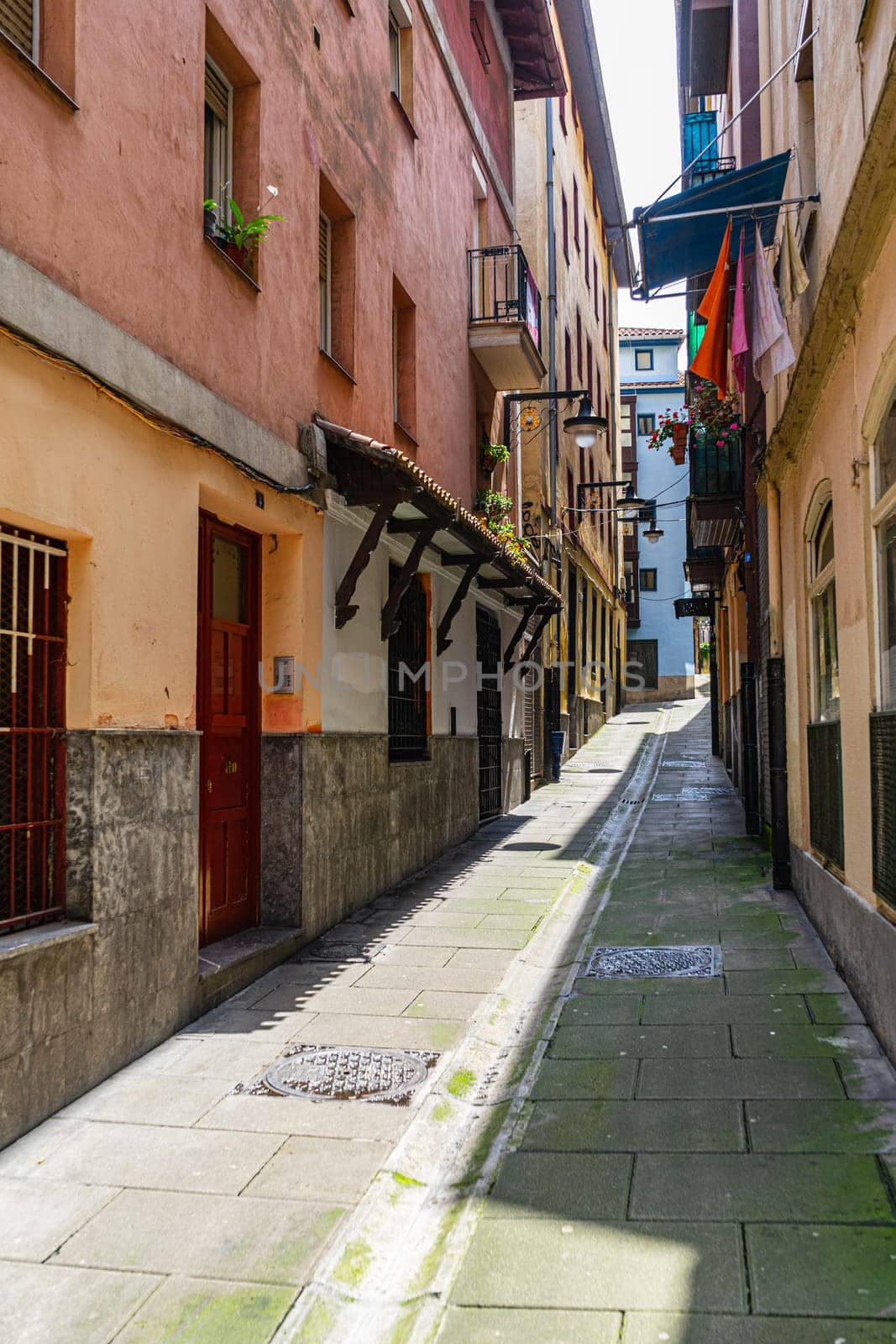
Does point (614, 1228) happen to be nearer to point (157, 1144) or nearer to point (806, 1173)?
point (806, 1173)

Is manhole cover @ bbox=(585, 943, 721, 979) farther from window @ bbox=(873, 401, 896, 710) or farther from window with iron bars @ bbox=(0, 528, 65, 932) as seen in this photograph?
window with iron bars @ bbox=(0, 528, 65, 932)

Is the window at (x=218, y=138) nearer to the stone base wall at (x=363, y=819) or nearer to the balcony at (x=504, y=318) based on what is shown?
the stone base wall at (x=363, y=819)

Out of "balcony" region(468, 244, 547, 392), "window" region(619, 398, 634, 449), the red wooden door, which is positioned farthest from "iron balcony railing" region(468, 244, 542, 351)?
"window" region(619, 398, 634, 449)

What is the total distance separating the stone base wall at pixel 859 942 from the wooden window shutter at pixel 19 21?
5.85 metres

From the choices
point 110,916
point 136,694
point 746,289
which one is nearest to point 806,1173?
point 110,916

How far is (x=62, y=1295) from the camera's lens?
3389mm

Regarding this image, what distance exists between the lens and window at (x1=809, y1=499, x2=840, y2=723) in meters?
7.67

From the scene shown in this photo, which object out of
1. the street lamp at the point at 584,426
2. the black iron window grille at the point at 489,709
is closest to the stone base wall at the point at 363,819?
the black iron window grille at the point at 489,709

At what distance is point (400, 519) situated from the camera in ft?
32.8

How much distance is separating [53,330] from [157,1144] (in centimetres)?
355

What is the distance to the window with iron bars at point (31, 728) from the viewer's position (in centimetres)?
484

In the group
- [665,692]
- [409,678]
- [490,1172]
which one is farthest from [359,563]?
[665,692]

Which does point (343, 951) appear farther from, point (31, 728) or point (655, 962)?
point (31, 728)

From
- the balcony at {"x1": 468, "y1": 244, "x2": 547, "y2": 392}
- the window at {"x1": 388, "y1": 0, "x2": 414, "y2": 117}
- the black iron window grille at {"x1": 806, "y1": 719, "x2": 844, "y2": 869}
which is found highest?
the window at {"x1": 388, "y1": 0, "x2": 414, "y2": 117}
